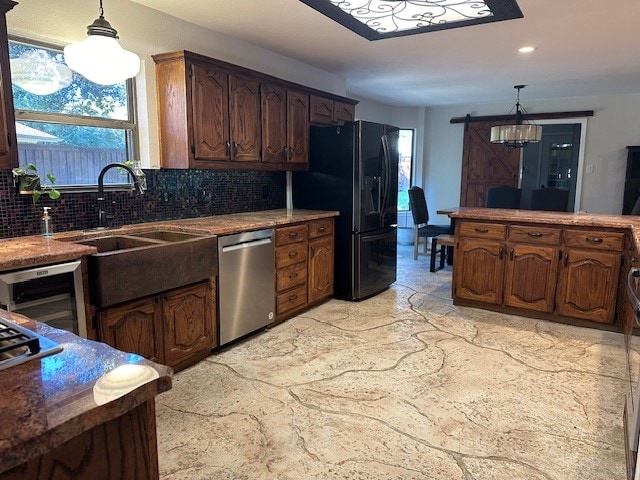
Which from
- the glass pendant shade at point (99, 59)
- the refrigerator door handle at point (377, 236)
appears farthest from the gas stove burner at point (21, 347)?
the refrigerator door handle at point (377, 236)

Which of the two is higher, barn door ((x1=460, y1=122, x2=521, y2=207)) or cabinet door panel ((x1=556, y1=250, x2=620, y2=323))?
barn door ((x1=460, y1=122, x2=521, y2=207))

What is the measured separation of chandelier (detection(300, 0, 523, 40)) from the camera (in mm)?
3061

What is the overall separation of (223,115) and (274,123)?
646mm

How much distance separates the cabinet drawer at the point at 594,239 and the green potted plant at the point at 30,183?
3.78 m

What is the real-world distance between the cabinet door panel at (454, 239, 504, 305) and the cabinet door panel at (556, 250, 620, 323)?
1.64 feet

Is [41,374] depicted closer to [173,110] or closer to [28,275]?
[28,275]

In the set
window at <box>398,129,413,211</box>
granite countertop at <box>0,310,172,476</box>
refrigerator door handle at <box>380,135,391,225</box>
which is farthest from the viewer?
window at <box>398,129,413,211</box>

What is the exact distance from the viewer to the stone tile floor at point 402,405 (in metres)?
1.96

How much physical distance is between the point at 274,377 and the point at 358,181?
2148mm

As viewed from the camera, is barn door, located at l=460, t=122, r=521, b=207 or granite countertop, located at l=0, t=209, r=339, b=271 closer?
granite countertop, located at l=0, t=209, r=339, b=271

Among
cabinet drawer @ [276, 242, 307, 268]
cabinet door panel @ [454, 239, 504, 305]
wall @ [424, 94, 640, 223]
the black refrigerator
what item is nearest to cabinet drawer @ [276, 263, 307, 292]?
cabinet drawer @ [276, 242, 307, 268]

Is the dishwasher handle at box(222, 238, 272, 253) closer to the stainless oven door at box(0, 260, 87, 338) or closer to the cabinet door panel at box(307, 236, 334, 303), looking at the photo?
the cabinet door panel at box(307, 236, 334, 303)

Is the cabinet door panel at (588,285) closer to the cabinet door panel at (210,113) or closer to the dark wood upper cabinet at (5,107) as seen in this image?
the cabinet door panel at (210,113)

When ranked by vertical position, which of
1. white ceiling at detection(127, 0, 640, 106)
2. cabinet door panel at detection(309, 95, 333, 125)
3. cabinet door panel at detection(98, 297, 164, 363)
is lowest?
cabinet door panel at detection(98, 297, 164, 363)
